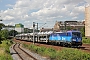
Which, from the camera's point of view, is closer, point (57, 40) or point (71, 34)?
point (71, 34)

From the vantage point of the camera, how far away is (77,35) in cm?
3884

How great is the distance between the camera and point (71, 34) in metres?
38.7

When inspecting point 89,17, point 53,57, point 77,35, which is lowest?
point 53,57

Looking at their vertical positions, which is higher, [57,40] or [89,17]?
[89,17]

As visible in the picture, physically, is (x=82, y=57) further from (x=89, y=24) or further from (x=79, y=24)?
(x=79, y=24)

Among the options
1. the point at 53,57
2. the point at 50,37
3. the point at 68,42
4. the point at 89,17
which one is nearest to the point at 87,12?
the point at 89,17

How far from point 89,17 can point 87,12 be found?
3.21 metres

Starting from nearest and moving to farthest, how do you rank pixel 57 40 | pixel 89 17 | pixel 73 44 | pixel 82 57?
pixel 82 57, pixel 73 44, pixel 57 40, pixel 89 17

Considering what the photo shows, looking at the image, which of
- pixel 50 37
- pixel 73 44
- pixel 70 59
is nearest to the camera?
pixel 70 59

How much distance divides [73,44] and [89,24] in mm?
87446

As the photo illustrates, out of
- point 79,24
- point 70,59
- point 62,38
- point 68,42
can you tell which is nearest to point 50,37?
point 62,38

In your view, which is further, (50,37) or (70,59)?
(50,37)

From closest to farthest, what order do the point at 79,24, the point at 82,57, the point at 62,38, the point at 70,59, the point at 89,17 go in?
the point at 82,57 → the point at 70,59 → the point at 62,38 → the point at 89,17 → the point at 79,24

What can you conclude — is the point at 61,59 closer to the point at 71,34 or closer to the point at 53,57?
the point at 53,57
